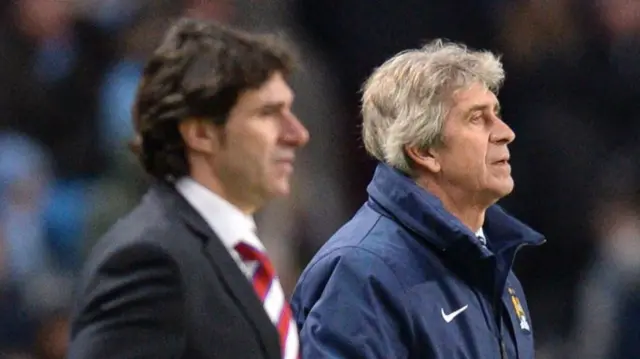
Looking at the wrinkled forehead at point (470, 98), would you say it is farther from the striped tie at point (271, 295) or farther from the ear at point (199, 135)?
the ear at point (199, 135)

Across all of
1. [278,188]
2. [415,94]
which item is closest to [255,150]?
[278,188]

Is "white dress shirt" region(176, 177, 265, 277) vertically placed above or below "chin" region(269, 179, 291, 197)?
below

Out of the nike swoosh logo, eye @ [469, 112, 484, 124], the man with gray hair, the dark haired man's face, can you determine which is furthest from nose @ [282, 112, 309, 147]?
eye @ [469, 112, 484, 124]

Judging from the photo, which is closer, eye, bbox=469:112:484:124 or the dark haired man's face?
the dark haired man's face

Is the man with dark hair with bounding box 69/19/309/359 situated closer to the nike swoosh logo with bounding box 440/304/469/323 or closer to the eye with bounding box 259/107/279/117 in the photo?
the eye with bounding box 259/107/279/117

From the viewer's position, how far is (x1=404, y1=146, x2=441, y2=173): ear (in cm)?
299

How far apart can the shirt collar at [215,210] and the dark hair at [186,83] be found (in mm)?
25

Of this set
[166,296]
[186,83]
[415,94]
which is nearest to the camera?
[166,296]

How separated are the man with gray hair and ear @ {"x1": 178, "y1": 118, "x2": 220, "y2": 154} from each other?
651mm

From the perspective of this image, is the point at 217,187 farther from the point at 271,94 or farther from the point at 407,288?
the point at 407,288

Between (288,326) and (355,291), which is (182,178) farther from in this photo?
(355,291)

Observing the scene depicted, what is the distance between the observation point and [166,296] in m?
2.09

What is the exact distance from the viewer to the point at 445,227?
2.88m

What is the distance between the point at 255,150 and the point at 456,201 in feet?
2.79
